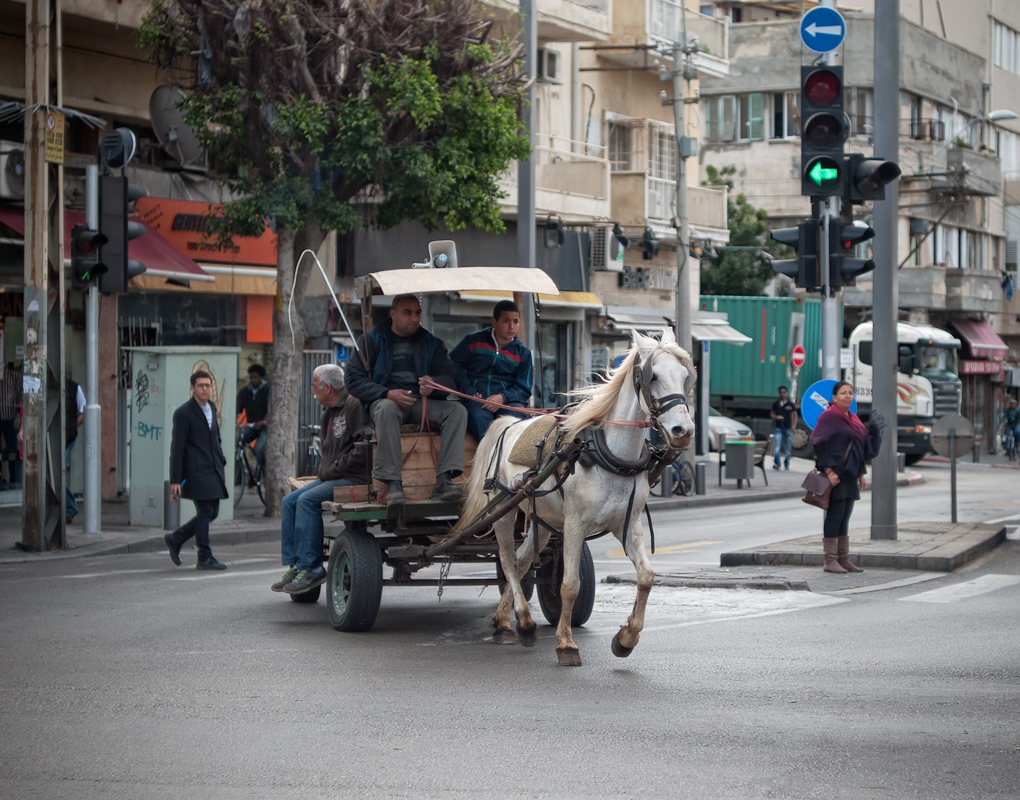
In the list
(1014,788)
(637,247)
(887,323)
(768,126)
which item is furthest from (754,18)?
(1014,788)

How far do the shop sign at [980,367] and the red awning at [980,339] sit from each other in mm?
284

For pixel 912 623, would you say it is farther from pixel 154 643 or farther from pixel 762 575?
pixel 154 643

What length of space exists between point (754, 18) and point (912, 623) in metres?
46.3

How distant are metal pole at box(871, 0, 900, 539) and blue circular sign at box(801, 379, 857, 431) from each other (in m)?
0.80

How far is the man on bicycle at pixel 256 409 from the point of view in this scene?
21859 mm

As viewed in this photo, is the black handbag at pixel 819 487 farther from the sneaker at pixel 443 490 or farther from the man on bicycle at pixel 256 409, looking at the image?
the man on bicycle at pixel 256 409

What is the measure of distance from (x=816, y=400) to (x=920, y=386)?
24.5 m

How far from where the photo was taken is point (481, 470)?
935cm

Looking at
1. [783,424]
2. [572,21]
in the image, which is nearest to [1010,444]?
[783,424]

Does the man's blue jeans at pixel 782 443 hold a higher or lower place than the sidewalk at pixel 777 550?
higher

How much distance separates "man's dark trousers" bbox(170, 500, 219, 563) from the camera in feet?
44.8

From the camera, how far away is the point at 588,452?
328 inches

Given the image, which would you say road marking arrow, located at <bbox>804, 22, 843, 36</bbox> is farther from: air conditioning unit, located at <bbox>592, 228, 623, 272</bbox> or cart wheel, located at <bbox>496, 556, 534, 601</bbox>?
air conditioning unit, located at <bbox>592, 228, 623, 272</bbox>

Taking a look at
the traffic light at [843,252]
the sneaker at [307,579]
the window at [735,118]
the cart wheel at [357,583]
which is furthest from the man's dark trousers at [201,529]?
the window at [735,118]
